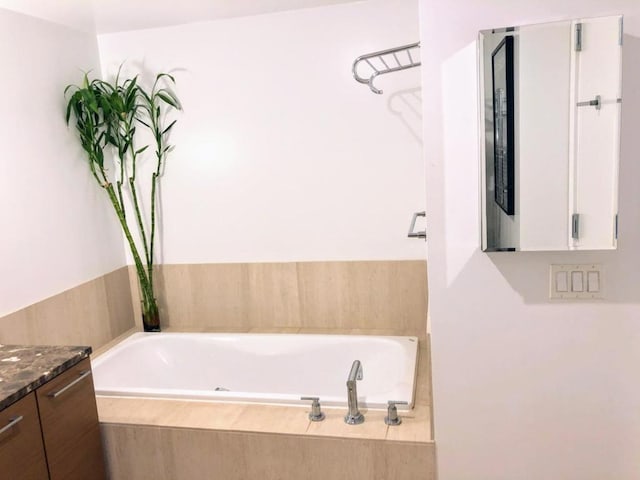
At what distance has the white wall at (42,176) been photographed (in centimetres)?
247

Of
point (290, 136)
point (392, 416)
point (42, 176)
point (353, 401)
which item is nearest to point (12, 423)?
point (353, 401)

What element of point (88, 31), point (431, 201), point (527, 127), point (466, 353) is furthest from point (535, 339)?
point (88, 31)

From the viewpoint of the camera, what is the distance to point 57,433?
5.99 feet

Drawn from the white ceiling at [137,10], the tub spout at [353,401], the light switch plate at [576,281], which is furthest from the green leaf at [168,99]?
the light switch plate at [576,281]

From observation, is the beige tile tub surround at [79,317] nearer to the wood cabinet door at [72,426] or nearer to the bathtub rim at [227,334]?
the bathtub rim at [227,334]

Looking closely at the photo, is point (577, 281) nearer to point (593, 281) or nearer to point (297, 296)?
point (593, 281)

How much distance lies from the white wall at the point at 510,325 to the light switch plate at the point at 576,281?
0.02m

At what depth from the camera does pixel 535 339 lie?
1698 millimetres

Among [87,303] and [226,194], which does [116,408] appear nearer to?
[87,303]

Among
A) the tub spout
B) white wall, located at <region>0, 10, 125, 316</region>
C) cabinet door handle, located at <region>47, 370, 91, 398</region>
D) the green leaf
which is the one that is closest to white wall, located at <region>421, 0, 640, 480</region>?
the tub spout

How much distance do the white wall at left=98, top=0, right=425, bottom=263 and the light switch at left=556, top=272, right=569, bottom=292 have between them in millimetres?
1288

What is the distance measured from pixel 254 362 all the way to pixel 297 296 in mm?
457

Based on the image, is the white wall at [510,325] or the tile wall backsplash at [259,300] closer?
the white wall at [510,325]

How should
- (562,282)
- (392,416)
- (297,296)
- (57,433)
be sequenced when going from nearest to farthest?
(562,282), (57,433), (392,416), (297,296)
